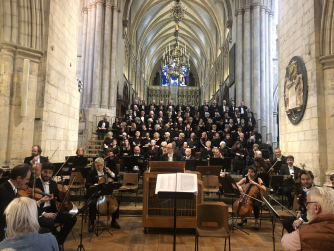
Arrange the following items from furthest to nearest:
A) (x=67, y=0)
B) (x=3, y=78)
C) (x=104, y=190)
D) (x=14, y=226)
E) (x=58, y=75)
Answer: (x=67, y=0)
(x=58, y=75)
(x=3, y=78)
(x=104, y=190)
(x=14, y=226)

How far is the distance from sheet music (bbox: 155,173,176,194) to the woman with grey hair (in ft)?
4.75

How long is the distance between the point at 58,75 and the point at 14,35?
155 centimetres

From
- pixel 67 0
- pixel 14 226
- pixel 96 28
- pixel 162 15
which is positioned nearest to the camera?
pixel 14 226

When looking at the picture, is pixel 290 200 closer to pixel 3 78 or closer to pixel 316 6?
pixel 316 6

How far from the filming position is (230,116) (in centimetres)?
1312

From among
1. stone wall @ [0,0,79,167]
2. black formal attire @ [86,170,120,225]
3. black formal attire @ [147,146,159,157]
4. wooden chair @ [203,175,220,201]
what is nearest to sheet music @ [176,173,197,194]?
black formal attire @ [86,170,120,225]

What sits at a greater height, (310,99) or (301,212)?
(310,99)

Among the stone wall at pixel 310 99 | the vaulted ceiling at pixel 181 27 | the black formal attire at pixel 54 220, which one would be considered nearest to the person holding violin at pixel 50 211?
the black formal attire at pixel 54 220

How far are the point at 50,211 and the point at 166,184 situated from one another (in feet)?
6.18

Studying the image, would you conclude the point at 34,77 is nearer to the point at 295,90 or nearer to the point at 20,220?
the point at 20,220

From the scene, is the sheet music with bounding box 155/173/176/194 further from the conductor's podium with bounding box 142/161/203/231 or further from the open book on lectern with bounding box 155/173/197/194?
the conductor's podium with bounding box 142/161/203/231

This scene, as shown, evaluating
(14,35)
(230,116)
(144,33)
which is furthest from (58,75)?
(144,33)

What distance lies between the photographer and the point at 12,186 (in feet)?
10.5

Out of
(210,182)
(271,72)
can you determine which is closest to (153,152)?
(210,182)
